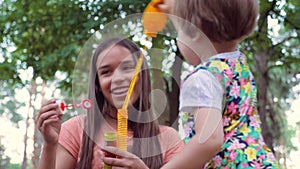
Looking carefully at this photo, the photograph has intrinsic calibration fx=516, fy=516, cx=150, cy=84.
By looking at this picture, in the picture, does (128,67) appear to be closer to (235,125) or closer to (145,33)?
(145,33)

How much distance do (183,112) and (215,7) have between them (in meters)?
0.21

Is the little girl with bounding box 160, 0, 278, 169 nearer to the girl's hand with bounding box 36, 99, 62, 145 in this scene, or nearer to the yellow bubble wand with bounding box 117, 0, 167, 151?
the yellow bubble wand with bounding box 117, 0, 167, 151

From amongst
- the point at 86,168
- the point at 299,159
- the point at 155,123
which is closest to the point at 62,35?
the point at 86,168

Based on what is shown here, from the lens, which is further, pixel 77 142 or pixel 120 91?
pixel 77 142

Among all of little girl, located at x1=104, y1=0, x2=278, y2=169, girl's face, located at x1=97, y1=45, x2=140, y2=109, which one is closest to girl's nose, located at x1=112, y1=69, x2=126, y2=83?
girl's face, located at x1=97, y1=45, x2=140, y2=109

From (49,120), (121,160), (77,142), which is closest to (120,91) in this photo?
(121,160)

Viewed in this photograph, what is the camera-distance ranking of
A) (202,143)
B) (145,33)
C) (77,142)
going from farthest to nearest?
(77,142) < (145,33) < (202,143)

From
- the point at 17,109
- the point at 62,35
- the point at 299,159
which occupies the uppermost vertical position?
the point at 62,35

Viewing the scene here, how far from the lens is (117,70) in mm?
1062

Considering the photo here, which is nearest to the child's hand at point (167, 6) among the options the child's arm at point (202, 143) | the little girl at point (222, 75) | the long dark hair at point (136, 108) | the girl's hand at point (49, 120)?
the little girl at point (222, 75)

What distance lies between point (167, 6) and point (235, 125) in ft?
0.89

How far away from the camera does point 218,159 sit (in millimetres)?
1017

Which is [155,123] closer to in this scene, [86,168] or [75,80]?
→ [75,80]

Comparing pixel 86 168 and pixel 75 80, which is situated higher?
pixel 75 80
